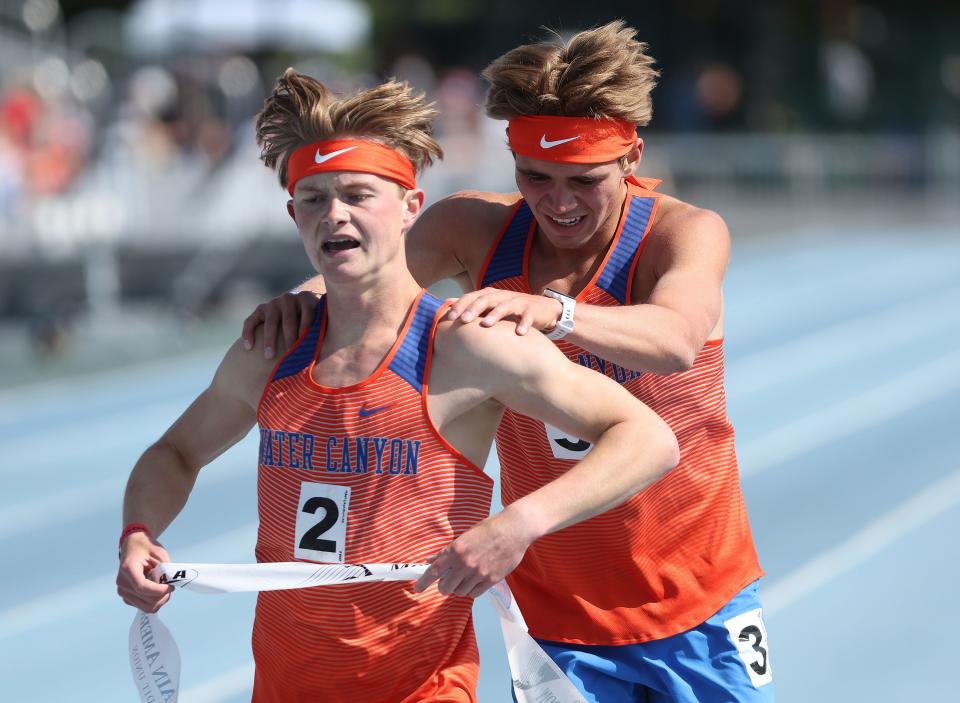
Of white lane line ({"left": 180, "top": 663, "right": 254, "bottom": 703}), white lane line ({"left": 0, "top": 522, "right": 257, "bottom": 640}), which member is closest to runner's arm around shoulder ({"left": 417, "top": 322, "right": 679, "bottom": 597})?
white lane line ({"left": 180, "top": 663, "right": 254, "bottom": 703})

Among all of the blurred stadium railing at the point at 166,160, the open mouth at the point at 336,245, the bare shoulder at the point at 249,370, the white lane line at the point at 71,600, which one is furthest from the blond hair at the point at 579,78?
the blurred stadium railing at the point at 166,160

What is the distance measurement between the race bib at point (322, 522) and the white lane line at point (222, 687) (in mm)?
3222

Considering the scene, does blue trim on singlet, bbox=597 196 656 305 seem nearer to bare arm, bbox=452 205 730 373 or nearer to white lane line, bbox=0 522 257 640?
bare arm, bbox=452 205 730 373

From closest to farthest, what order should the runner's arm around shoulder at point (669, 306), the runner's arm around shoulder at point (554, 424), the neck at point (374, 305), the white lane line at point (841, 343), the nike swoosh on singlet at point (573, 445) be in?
the runner's arm around shoulder at point (554, 424), the neck at point (374, 305), the runner's arm around shoulder at point (669, 306), the nike swoosh on singlet at point (573, 445), the white lane line at point (841, 343)

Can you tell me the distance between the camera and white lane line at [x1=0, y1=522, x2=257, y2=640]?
24.2 feet

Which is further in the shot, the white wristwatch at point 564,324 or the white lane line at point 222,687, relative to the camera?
the white lane line at point 222,687

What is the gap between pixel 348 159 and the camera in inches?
124

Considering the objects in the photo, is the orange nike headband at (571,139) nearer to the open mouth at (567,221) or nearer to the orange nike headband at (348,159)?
the open mouth at (567,221)

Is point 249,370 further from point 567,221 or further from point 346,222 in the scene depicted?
point 567,221

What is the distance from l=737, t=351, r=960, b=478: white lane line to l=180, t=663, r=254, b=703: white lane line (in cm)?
444

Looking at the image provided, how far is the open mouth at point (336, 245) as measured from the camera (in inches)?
123

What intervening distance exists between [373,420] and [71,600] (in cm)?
504

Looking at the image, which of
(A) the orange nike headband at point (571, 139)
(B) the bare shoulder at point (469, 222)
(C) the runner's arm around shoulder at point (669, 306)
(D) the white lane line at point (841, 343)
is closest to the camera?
(C) the runner's arm around shoulder at point (669, 306)

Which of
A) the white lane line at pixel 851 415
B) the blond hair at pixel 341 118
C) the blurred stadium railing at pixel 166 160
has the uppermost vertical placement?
the blond hair at pixel 341 118
